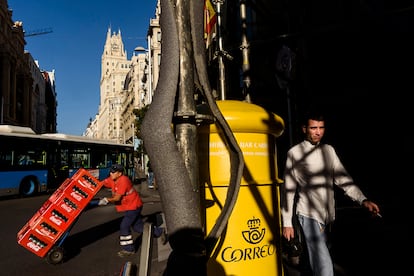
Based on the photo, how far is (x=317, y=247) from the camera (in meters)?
2.81

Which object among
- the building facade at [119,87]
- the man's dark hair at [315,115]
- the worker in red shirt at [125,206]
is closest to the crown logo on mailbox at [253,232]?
the man's dark hair at [315,115]

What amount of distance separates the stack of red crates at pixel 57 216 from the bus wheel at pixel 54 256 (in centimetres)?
9

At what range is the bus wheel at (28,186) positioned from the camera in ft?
47.2

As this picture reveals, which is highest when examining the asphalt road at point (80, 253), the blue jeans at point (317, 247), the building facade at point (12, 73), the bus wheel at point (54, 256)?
the building facade at point (12, 73)

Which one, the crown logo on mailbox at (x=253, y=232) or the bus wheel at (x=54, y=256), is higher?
the crown logo on mailbox at (x=253, y=232)

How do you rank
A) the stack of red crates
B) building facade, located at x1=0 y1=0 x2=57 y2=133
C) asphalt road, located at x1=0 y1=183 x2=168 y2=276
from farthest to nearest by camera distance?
1. building facade, located at x1=0 y1=0 x2=57 y2=133
2. the stack of red crates
3. asphalt road, located at x1=0 y1=183 x2=168 y2=276

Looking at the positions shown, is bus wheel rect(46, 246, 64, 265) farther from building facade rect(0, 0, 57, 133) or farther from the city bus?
building facade rect(0, 0, 57, 133)

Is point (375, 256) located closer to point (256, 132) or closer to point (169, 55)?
point (256, 132)

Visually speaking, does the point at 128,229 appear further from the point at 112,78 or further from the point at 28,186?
the point at 112,78

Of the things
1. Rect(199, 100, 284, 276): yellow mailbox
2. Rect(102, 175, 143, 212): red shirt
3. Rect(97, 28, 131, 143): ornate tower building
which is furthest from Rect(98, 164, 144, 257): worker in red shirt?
Rect(97, 28, 131, 143): ornate tower building

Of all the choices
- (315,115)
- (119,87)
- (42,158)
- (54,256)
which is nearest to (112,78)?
(119,87)

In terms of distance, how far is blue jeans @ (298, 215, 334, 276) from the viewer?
9.00 feet

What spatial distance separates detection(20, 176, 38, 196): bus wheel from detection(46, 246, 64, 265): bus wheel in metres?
10.9

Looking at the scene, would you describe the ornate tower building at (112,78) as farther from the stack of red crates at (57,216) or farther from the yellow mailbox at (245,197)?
the yellow mailbox at (245,197)
